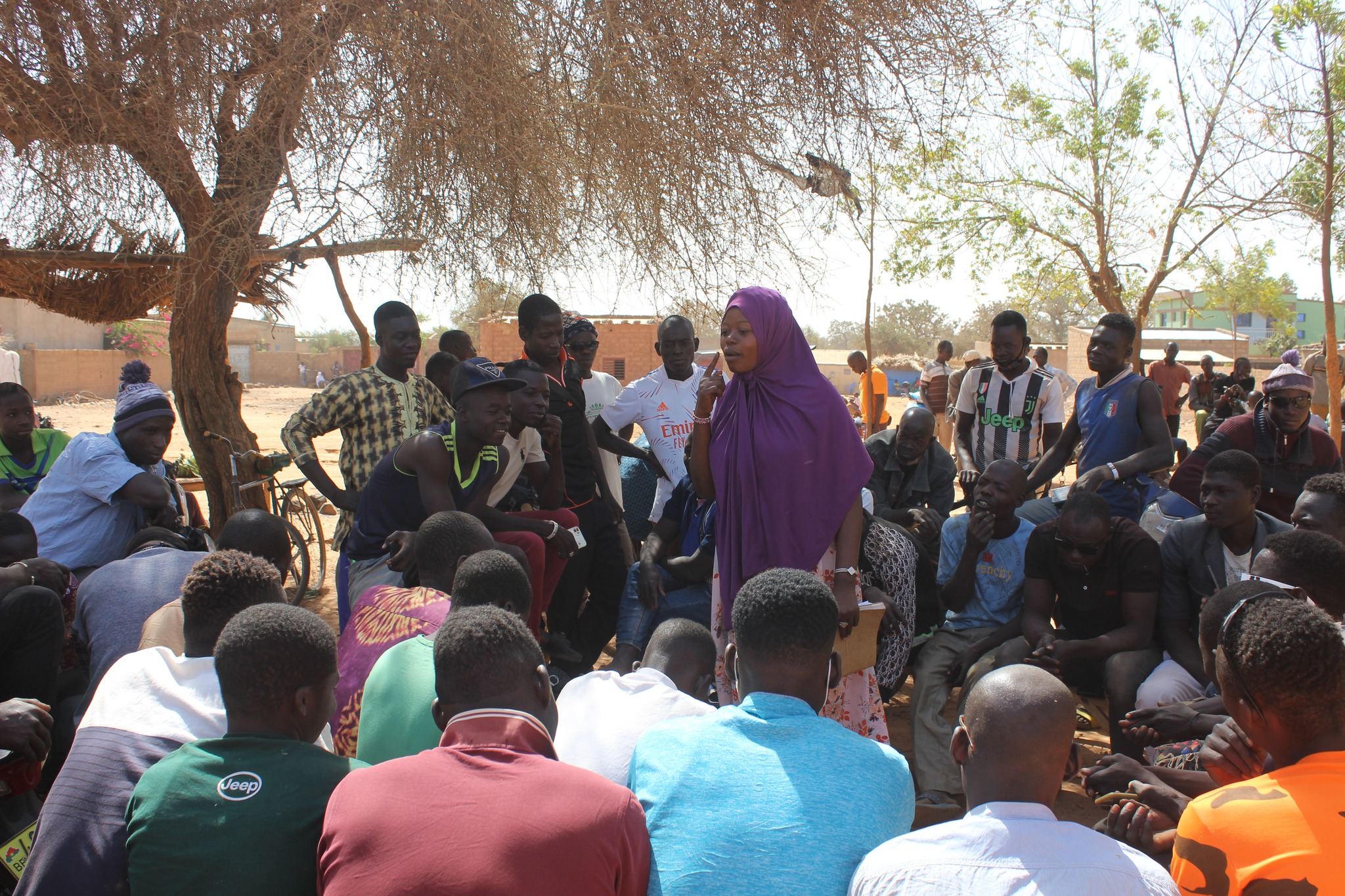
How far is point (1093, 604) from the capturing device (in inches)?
151

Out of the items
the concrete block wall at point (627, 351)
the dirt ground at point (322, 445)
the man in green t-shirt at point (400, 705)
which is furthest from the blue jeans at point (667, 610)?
the concrete block wall at point (627, 351)

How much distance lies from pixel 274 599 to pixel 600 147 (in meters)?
3.45

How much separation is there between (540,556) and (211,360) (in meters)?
3.13

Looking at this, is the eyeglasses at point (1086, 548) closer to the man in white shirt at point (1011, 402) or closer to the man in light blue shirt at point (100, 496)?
the man in white shirt at point (1011, 402)

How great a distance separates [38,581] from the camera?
312 centimetres

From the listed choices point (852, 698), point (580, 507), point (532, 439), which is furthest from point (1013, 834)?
point (580, 507)

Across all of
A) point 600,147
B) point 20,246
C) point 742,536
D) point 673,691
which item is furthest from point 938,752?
point 20,246

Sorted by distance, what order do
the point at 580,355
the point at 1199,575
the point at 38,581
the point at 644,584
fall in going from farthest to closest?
the point at 580,355, the point at 644,584, the point at 1199,575, the point at 38,581

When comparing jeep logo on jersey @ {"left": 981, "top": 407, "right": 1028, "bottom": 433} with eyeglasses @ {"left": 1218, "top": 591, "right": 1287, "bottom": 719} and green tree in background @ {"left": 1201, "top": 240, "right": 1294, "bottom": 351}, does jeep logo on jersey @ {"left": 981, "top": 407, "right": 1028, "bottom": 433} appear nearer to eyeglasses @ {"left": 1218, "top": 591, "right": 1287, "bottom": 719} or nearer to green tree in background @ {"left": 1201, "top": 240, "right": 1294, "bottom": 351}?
eyeglasses @ {"left": 1218, "top": 591, "right": 1287, "bottom": 719}

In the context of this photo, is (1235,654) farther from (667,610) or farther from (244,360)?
(244,360)

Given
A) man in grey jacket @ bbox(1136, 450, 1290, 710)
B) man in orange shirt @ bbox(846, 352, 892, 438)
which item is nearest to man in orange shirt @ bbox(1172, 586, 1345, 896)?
man in grey jacket @ bbox(1136, 450, 1290, 710)

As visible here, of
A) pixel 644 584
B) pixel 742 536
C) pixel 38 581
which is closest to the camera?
pixel 38 581

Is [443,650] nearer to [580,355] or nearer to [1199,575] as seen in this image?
[1199,575]

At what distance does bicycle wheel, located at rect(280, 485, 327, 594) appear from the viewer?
7.06 meters
